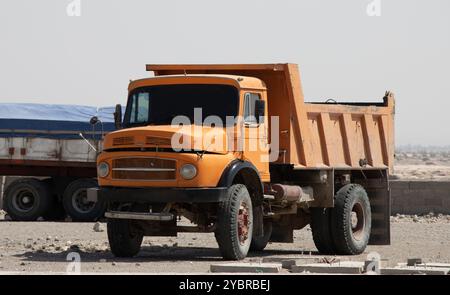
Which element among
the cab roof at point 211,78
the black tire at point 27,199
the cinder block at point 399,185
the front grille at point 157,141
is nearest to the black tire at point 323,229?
the cab roof at point 211,78

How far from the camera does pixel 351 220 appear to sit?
19.9m

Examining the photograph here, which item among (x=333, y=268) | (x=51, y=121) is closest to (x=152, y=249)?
(x=333, y=268)

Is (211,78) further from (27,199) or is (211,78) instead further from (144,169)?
(27,199)

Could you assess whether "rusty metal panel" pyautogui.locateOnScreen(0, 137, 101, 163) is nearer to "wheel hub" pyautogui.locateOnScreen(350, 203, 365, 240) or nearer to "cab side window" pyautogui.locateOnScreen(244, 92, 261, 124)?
"wheel hub" pyautogui.locateOnScreen(350, 203, 365, 240)

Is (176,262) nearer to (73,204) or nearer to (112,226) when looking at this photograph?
(112,226)

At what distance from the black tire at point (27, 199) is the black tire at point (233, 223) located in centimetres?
1188

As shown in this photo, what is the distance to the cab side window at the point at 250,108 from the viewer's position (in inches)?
690

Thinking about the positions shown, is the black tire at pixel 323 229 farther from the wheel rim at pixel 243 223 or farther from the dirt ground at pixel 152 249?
the wheel rim at pixel 243 223

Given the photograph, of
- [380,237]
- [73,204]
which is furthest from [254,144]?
[73,204]

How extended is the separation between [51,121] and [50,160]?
2.95 ft

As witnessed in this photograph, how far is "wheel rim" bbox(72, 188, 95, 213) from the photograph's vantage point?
Result: 2812cm

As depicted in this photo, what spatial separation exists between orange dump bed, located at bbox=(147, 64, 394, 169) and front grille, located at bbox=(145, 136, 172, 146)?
6.97 ft

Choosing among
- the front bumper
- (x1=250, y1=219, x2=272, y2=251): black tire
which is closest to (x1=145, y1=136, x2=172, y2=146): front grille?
the front bumper
